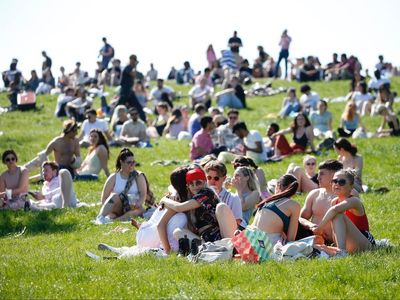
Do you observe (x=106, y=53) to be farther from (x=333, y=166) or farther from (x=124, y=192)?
(x=333, y=166)

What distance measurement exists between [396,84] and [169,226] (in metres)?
29.4

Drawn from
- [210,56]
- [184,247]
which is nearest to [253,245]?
[184,247]

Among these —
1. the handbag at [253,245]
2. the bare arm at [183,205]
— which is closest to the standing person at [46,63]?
the bare arm at [183,205]

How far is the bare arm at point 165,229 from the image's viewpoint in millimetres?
12000

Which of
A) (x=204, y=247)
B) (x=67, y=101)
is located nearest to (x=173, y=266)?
(x=204, y=247)

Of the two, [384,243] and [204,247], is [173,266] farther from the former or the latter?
[384,243]

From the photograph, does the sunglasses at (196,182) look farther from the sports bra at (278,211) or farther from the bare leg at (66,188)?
the bare leg at (66,188)

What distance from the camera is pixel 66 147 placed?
20375mm

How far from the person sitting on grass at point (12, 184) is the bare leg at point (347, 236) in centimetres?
816

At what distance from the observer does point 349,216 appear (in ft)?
39.6

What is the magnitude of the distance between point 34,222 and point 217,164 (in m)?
4.66

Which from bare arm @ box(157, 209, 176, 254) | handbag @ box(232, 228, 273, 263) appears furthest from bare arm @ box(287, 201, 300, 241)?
bare arm @ box(157, 209, 176, 254)

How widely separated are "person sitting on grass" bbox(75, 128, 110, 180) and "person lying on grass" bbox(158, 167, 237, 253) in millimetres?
8888

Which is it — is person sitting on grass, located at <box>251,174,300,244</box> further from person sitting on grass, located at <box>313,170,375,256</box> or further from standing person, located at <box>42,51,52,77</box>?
standing person, located at <box>42,51,52,77</box>
